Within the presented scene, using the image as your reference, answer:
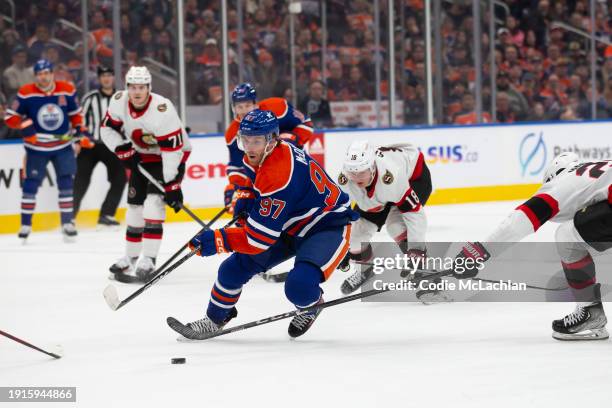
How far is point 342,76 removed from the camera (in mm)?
10992

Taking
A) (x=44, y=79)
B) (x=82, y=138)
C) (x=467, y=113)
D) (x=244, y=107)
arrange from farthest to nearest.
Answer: (x=467, y=113)
(x=82, y=138)
(x=44, y=79)
(x=244, y=107)

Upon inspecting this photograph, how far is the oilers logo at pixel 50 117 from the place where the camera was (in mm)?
8067

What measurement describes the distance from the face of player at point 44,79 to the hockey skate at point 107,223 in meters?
1.16

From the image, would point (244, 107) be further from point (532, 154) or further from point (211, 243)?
point (532, 154)

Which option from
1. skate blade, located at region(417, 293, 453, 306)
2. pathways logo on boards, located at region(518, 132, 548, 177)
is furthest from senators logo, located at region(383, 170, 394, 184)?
pathways logo on boards, located at region(518, 132, 548, 177)

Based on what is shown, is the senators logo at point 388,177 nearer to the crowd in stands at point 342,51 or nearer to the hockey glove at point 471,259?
the hockey glove at point 471,259

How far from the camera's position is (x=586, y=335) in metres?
4.17

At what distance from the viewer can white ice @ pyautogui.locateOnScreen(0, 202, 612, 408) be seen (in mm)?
3377

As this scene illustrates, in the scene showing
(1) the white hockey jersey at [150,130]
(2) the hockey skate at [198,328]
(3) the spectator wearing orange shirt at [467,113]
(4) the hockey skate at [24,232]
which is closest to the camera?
(2) the hockey skate at [198,328]

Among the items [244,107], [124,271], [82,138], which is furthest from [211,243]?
[82,138]

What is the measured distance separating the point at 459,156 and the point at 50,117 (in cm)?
407

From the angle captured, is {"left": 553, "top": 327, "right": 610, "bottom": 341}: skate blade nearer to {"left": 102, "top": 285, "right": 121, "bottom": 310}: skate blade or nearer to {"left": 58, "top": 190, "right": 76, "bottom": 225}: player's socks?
{"left": 102, "top": 285, "right": 121, "bottom": 310}: skate blade

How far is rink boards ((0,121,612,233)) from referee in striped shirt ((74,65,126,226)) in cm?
14

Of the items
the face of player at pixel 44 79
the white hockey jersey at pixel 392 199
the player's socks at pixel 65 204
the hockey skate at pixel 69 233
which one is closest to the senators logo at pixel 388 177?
the white hockey jersey at pixel 392 199
